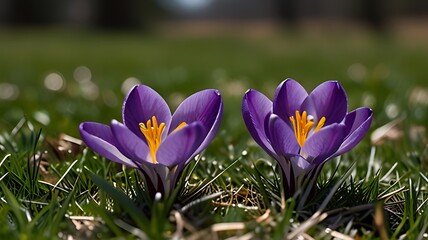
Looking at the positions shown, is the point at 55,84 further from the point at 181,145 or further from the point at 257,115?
the point at 181,145

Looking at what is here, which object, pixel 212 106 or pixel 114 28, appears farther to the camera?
pixel 114 28

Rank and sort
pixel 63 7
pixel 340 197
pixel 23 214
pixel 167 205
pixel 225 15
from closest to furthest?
pixel 167 205 < pixel 23 214 < pixel 340 197 < pixel 63 7 < pixel 225 15

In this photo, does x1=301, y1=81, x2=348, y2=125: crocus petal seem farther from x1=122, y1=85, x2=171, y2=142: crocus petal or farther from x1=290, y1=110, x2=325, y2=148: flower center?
x1=122, y1=85, x2=171, y2=142: crocus petal

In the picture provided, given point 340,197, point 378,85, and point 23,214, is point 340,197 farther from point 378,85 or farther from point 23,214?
point 378,85

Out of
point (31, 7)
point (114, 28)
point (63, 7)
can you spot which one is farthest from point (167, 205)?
point (63, 7)

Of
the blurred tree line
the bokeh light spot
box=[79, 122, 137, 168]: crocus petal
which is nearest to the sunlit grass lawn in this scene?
box=[79, 122, 137, 168]: crocus petal

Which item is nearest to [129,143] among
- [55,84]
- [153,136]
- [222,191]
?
[153,136]
